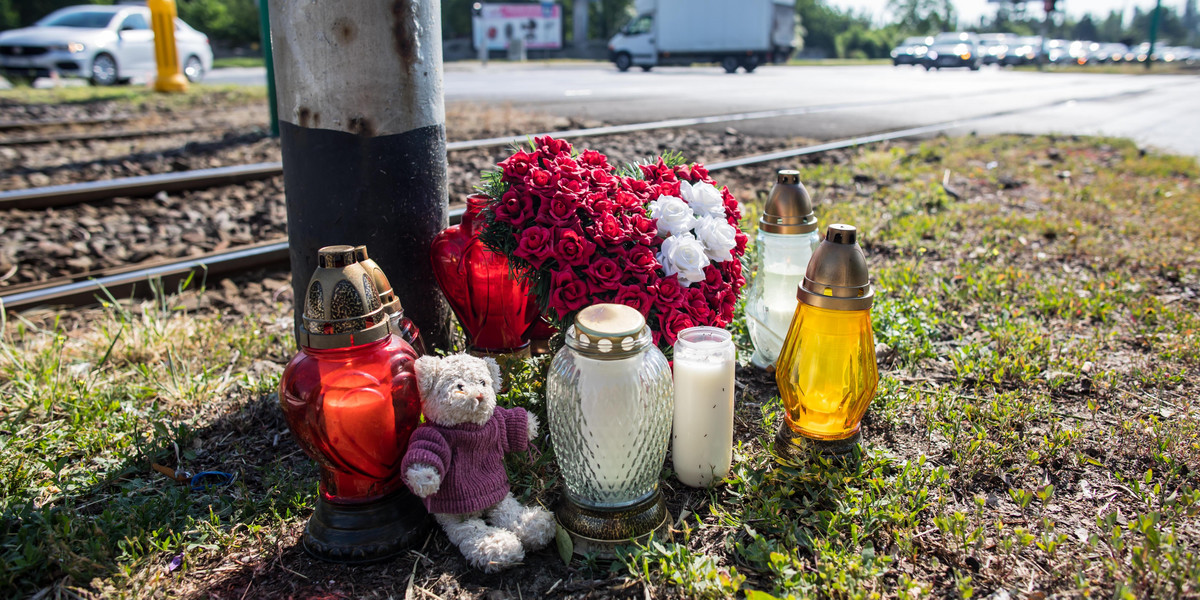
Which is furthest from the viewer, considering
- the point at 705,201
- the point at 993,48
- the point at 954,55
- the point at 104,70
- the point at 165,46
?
the point at 993,48

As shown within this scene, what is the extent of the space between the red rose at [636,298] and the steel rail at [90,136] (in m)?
7.80

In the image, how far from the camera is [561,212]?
6.96 ft

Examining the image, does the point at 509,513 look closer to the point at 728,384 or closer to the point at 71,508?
the point at 728,384

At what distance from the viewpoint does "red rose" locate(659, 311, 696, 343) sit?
83.3 inches

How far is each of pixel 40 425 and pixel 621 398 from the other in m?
2.07

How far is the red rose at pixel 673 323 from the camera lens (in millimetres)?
2115

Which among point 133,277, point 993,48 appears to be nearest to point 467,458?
point 133,277

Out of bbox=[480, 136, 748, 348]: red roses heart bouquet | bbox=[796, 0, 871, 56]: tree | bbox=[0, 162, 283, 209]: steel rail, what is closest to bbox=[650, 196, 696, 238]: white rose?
bbox=[480, 136, 748, 348]: red roses heart bouquet

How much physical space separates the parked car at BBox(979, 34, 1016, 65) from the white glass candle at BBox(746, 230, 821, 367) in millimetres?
35854

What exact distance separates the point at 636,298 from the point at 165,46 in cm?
1347

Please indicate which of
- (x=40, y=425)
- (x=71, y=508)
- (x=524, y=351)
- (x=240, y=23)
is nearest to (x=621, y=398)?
(x=524, y=351)

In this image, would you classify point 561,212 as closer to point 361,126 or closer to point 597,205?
point 597,205

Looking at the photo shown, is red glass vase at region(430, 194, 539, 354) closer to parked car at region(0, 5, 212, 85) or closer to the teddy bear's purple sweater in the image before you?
the teddy bear's purple sweater

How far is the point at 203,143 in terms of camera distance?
7.48 metres
